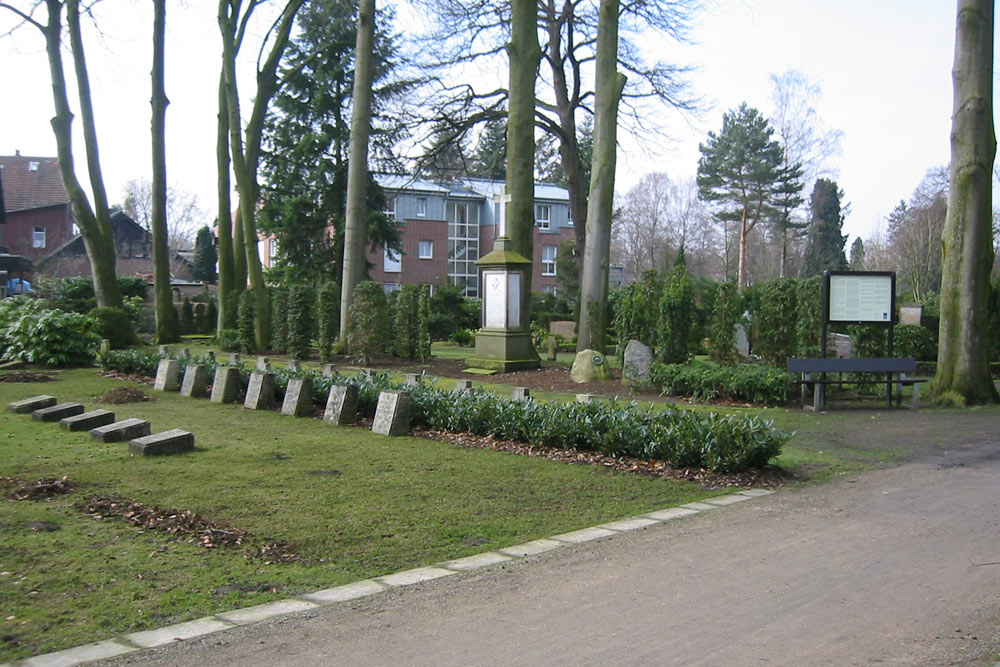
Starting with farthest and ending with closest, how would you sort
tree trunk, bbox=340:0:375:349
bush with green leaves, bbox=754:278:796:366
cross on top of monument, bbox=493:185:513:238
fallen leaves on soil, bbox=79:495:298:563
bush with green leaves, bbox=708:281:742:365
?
tree trunk, bbox=340:0:375:349 < cross on top of monument, bbox=493:185:513:238 < bush with green leaves, bbox=708:281:742:365 < bush with green leaves, bbox=754:278:796:366 < fallen leaves on soil, bbox=79:495:298:563

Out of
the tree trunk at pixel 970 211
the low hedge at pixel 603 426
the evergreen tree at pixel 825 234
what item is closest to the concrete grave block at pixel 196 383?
the low hedge at pixel 603 426

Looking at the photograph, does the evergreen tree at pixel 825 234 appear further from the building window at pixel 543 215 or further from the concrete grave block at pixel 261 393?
the concrete grave block at pixel 261 393

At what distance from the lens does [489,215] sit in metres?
63.0

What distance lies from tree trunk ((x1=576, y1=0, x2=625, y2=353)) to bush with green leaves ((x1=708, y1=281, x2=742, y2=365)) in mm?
3334

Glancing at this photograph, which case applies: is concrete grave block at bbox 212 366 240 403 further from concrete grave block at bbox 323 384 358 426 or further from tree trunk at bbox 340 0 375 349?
tree trunk at bbox 340 0 375 349

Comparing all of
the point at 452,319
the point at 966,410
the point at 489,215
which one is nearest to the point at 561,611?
the point at 966,410

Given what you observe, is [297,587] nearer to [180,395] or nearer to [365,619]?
[365,619]

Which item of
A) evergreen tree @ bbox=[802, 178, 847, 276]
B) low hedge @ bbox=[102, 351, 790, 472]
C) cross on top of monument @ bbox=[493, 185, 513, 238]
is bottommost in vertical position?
low hedge @ bbox=[102, 351, 790, 472]

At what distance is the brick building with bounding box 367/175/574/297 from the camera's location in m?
58.2

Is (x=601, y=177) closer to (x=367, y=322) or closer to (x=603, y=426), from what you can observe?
(x=367, y=322)

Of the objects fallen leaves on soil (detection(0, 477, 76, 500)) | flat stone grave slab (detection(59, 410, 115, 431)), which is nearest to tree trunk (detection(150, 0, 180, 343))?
flat stone grave slab (detection(59, 410, 115, 431))

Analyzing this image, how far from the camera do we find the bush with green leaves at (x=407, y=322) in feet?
73.6

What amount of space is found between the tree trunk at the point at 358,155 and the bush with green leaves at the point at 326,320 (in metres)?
0.34

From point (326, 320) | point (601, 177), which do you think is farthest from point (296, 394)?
point (326, 320)
